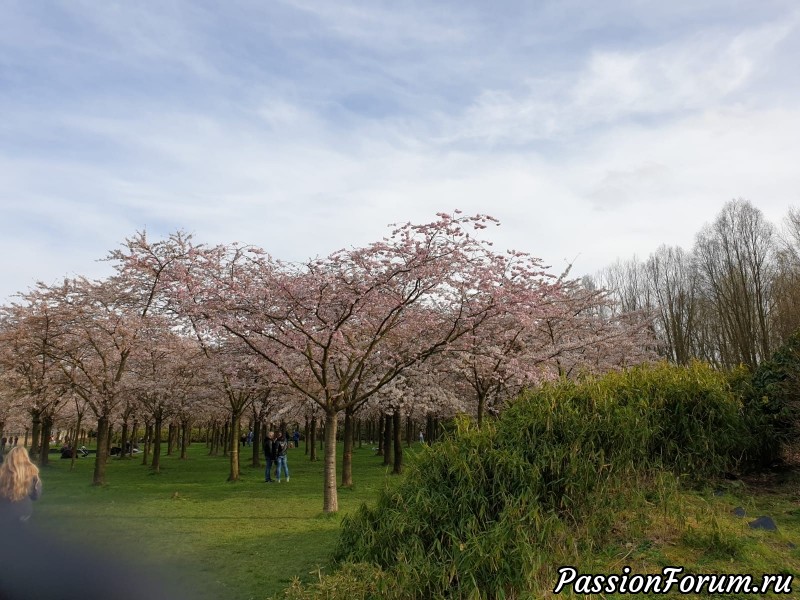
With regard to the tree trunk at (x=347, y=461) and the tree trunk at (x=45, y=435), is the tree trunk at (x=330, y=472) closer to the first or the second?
the tree trunk at (x=347, y=461)

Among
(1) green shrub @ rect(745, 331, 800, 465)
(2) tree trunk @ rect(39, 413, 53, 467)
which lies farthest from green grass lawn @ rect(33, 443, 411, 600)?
(2) tree trunk @ rect(39, 413, 53, 467)

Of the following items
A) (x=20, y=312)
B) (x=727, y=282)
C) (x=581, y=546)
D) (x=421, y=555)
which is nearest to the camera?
(x=421, y=555)

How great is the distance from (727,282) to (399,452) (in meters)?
21.4

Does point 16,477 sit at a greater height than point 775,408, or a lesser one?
lesser

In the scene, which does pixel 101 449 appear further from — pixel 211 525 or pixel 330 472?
pixel 330 472

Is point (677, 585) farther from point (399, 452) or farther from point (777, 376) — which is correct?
point (399, 452)

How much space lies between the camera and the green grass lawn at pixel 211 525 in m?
8.18

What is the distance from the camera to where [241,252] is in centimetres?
1817

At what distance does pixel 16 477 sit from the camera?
5.66 meters

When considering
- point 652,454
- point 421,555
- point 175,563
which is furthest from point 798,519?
point 175,563

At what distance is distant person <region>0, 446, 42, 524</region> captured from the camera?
5.58 m

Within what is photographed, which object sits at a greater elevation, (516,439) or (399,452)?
(516,439)

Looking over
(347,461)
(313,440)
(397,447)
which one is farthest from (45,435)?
(397,447)

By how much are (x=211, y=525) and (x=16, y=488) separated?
7016 mm
